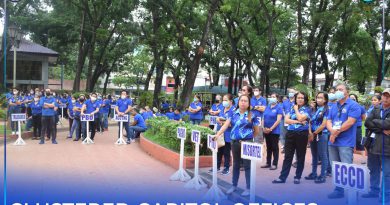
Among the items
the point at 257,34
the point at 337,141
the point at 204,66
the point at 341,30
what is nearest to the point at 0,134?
the point at 337,141

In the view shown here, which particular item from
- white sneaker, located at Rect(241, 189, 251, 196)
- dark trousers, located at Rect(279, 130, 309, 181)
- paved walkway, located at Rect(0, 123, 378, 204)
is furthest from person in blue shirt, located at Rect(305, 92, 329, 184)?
white sneaker, located at Rect(241, 189, 251, 196)

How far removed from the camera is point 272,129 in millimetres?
9648

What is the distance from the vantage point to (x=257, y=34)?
31.4m

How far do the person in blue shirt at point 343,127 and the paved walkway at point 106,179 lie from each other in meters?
0.69

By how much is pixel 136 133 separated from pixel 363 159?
26.9ft

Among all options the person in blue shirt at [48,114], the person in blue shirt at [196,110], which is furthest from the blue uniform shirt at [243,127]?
the person in blue shirt at [48,114]

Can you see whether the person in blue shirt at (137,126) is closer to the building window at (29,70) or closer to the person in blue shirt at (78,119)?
the person in blue shirt at (78,119)

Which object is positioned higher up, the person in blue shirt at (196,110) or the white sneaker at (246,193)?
the person in blue shirt at (196,110)

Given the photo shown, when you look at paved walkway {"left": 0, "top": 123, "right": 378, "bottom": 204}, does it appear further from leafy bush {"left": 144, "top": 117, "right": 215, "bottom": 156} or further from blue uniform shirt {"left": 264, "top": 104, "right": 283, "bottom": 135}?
blue uniform shirt {"left": 264, "top": 104, "right": 283, "bottom": 135}

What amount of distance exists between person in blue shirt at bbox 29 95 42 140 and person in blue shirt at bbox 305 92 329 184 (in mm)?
10209

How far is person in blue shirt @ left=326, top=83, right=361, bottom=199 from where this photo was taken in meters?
6.59

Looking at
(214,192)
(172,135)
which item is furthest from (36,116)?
(214,192)

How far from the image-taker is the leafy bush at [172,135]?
33.8ft

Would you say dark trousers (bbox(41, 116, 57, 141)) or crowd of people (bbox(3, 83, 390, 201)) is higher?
crowd of people (bbox(3, 83, 390, 201))
